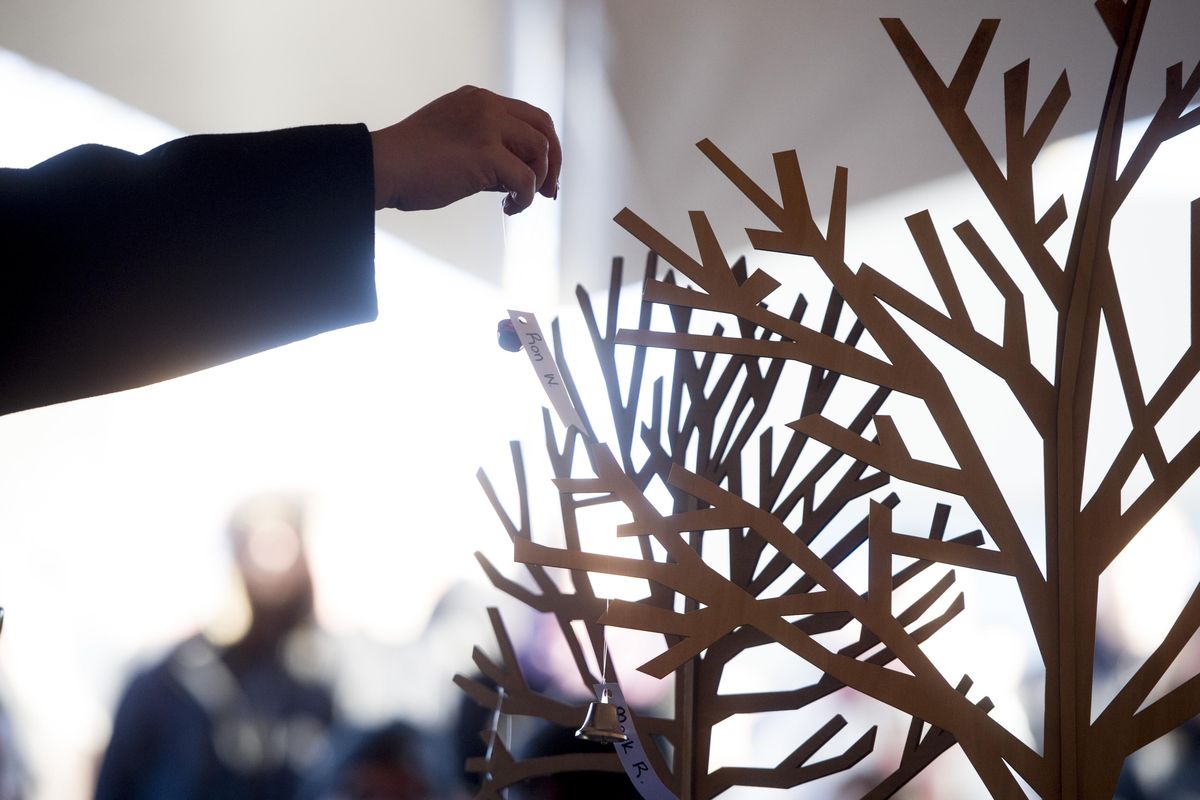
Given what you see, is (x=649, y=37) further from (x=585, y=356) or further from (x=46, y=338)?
(x=46, y=338)

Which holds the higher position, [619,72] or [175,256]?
[619,72]

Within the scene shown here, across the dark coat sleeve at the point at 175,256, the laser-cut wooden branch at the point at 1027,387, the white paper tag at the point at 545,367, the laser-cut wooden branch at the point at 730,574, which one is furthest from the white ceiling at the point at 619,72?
the dark coat sleeve at the point at 175,256

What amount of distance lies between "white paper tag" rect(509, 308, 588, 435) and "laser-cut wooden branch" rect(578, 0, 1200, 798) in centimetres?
6

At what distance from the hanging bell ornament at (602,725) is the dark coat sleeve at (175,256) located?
566mm

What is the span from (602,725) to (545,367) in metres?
0.37

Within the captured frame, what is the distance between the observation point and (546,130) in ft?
2.15

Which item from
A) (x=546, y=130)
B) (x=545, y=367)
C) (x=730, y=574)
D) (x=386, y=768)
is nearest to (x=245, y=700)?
(x=386, y=768)

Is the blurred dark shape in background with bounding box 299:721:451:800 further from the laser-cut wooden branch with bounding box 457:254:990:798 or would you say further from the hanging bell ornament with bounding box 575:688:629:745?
the hanging bell ornament with bounding box 575:688:629:745

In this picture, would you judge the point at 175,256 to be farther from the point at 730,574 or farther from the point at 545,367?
the point at 730,574

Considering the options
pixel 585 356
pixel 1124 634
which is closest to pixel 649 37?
pixel 585 356

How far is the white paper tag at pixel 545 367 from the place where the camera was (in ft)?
2.45

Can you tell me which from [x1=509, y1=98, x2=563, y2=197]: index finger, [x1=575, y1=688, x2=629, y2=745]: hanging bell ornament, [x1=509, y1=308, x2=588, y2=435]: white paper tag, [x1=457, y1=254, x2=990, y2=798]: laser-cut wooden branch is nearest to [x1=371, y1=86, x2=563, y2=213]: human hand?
[x1=509, y1=98, x2=563, y2=197]: index finger

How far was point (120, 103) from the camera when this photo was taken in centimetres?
156

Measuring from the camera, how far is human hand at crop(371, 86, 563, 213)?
526 mm
